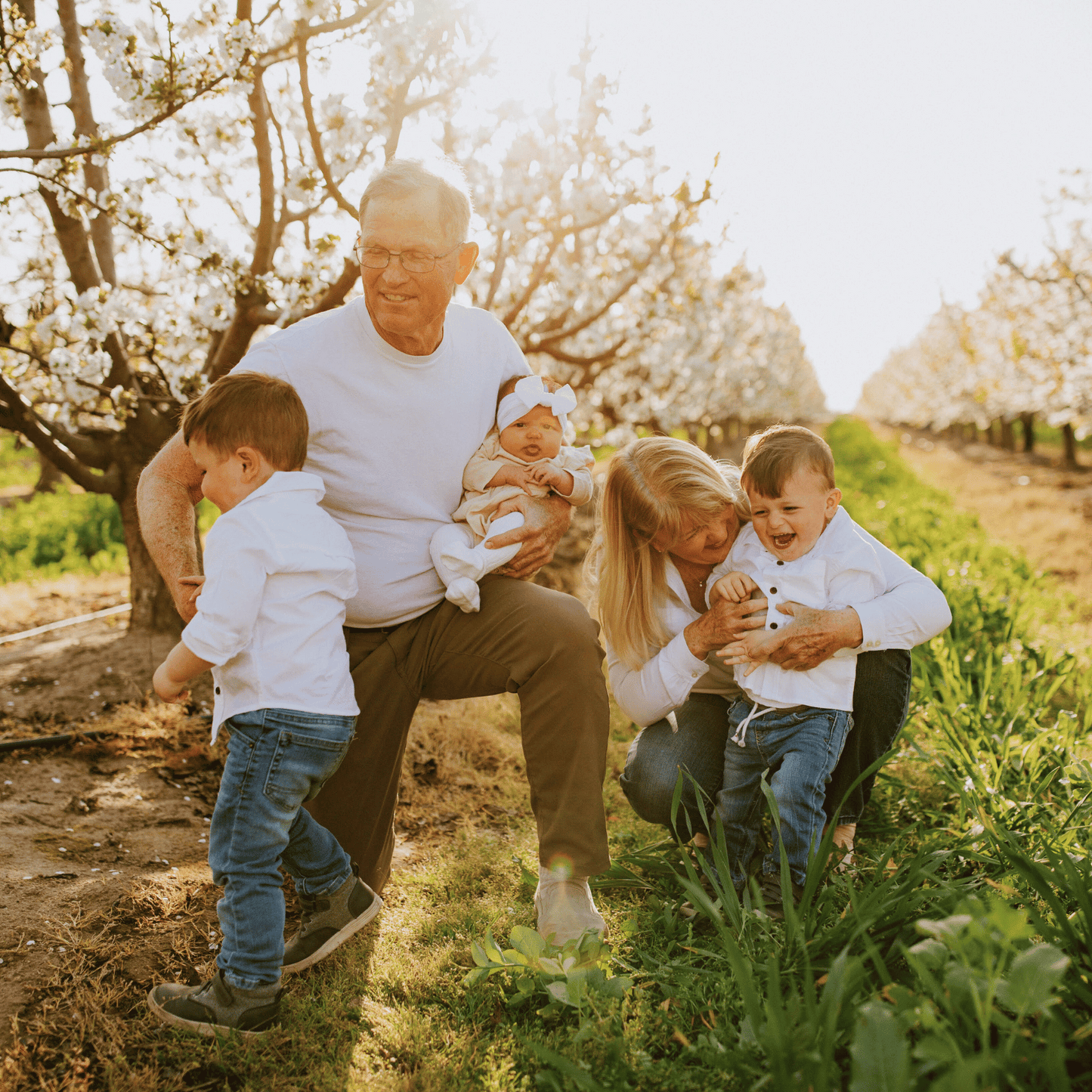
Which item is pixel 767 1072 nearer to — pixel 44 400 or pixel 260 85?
A: pixel 260 85

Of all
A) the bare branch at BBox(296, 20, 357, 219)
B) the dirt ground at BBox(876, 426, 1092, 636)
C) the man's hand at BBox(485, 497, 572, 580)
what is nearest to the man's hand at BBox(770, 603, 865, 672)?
the man's hand at BBox(485, 497, 572, 580)

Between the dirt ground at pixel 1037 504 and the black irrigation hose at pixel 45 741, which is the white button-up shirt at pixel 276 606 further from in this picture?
the dirt ground at pixel 1037 504

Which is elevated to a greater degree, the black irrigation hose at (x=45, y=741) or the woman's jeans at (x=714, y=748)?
the woman's jeans at (x=714, y=748)

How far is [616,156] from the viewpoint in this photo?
245 inches

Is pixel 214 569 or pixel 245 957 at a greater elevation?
pixel 214 569

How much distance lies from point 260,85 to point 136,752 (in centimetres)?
283

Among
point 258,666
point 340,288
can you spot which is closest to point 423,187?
point 258,666

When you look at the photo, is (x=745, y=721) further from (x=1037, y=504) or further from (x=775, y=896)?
(x=1037, y=504)

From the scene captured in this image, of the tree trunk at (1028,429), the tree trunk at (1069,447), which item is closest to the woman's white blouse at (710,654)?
the tree trunk at (1069,447)

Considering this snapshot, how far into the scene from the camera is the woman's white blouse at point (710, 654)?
2.45 metres

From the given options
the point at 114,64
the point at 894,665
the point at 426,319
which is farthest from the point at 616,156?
the point at 894,665

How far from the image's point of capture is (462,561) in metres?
2.47

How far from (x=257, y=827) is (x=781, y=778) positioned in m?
1.31

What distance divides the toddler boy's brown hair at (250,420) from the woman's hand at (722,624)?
1.21 m
